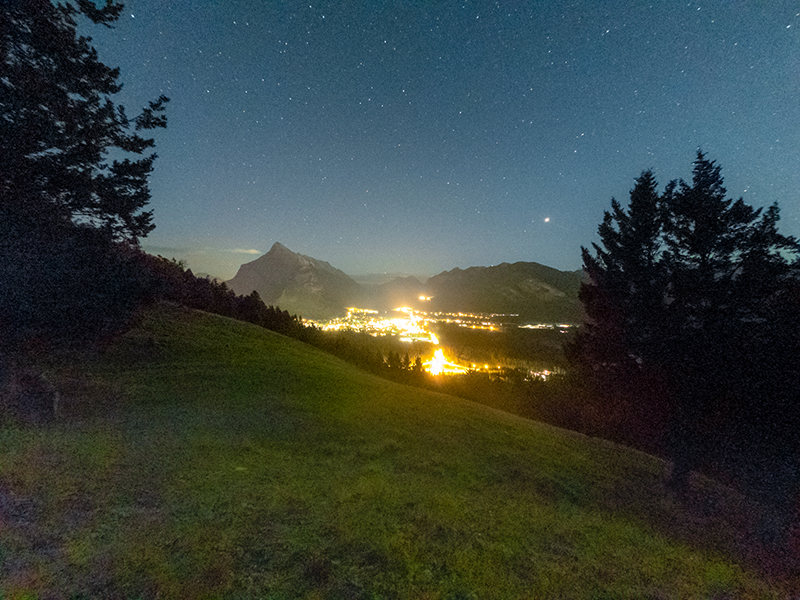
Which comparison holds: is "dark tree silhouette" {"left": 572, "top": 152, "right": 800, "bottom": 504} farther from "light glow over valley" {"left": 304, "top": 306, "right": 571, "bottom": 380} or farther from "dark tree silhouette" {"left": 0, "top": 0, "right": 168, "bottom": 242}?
"light glow over valley" {"left": 304, "top": 306, "right": 571, "bottom": 380}

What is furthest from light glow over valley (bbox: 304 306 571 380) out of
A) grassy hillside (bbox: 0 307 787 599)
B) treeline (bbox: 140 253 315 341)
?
grassy hillside (bbox: 0 307 787 599)

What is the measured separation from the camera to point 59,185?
9.71 meters

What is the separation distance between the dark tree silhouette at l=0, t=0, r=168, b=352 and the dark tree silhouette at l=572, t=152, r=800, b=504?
14784mm

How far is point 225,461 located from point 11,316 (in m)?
6.28

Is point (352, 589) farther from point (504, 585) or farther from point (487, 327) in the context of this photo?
point (487, 327)

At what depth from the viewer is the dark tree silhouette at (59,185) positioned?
8078 millimetres

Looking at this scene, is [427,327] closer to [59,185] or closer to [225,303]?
[225,303]

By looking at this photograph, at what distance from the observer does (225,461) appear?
7207mm

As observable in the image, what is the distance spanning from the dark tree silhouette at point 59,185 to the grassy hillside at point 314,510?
2621 mm

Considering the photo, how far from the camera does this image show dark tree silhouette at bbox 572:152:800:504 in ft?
25.7

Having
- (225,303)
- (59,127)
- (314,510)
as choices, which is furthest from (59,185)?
(225,303)

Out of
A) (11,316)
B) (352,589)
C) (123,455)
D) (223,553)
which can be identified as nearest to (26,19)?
(11,316)

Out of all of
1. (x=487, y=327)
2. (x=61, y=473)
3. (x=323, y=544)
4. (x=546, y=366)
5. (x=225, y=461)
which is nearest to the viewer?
(x=323, y=544)

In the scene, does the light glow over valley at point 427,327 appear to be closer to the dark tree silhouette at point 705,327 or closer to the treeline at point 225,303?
the treeline at point 225,303
